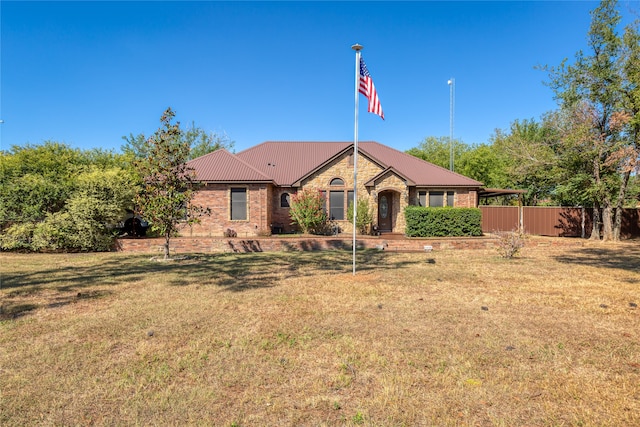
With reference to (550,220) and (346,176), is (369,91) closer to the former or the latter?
(346,176)

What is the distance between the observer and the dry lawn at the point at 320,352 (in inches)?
128

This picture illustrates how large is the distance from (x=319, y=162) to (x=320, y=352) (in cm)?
2164

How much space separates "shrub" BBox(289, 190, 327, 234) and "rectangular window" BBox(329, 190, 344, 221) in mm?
1487

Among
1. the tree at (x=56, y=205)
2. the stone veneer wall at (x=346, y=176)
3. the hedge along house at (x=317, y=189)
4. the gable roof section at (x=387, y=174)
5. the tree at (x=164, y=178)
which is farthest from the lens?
the stone veneer wall at (x=346, y=176)

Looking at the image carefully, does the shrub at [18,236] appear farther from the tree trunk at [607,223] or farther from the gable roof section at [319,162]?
the tree trunk at [607,223]

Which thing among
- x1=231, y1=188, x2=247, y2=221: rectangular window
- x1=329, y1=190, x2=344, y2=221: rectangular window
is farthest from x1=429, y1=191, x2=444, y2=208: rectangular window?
x1=231, y1=188, x2=247, y2=221: rectangular window

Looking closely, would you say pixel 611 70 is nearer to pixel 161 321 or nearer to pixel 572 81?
pixel 572 81

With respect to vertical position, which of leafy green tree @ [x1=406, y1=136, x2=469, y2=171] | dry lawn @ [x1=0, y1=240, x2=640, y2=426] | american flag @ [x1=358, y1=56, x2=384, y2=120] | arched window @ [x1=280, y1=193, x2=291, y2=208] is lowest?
dry lawn @ [x1=0, y1=240, x2=640, y2=426]

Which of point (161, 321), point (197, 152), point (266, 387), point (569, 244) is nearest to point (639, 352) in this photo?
point (266, 387)

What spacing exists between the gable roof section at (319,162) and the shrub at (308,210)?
1.87m

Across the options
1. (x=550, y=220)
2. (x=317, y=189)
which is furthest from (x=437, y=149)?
(x=317, y=189)

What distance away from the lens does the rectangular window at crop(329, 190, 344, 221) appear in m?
22.3

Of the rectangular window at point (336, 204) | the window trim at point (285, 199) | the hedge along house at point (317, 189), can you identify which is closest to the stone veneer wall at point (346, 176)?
the hedge along house at point (317, 189)

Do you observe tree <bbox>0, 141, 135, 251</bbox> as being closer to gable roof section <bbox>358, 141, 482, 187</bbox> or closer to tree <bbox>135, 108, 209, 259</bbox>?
tree <bbox>135, 108, 209, 259</bbox>
